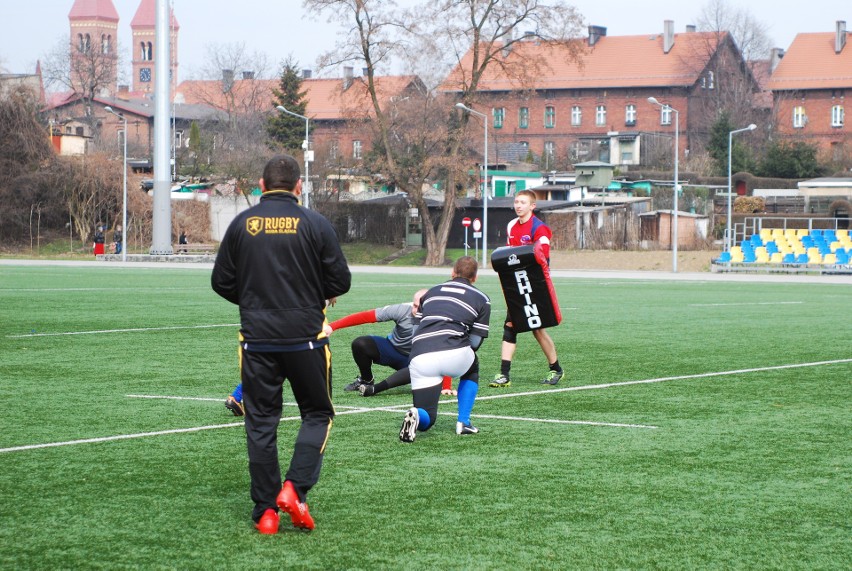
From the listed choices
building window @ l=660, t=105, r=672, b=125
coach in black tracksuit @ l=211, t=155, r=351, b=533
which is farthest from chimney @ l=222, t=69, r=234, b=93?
coach in black tracksuit @ l=211, t=155, r=351, b=533

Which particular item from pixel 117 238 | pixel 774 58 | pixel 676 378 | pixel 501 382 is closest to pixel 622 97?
pixel 774 58

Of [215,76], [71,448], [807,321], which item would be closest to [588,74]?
[215,76]

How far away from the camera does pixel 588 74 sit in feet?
348

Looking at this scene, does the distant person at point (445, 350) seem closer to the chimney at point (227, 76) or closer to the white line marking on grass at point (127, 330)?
the white line marking on grass at point (127, 330)

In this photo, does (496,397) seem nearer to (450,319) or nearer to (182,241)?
(450,319)

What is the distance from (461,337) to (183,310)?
14.7m

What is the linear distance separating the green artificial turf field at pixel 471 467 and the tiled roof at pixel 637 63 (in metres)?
89.6

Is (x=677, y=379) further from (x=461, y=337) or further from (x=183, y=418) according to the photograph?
(x=183, y=418)

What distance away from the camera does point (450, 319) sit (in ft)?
28.2

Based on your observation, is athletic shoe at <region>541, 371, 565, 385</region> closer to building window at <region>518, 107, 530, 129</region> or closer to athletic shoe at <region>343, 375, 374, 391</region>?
athletic shoe at <region>343, 375, 374, 391</region>

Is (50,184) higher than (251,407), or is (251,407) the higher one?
(50,184)

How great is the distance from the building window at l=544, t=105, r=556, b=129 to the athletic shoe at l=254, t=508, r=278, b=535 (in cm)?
10349

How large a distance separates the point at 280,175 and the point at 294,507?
1661 millimetres

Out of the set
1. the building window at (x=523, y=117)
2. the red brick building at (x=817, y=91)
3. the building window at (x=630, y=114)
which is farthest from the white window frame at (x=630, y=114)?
the red brick building at (x=817, y=91)
